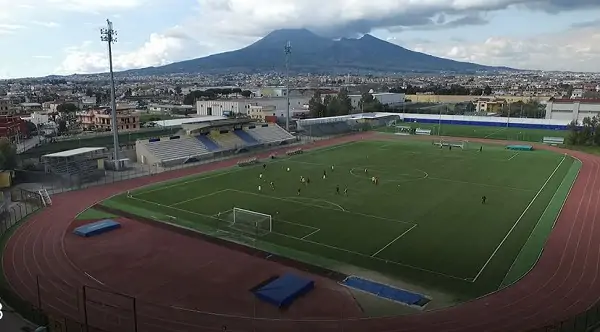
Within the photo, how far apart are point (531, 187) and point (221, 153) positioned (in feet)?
114

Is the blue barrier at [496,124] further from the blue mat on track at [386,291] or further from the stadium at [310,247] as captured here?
the blue mat on track at [386,291]

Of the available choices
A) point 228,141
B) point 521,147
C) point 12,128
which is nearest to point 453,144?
point 521,147

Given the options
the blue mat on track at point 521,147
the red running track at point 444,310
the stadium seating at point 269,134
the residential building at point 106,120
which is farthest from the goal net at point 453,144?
the residential building at point 106,120

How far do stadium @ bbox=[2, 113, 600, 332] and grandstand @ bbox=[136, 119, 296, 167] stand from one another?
1.24 metres

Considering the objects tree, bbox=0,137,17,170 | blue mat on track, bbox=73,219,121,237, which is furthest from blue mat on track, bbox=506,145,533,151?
tree, bbox=0,137,17,170

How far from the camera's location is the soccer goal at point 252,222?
27016mm

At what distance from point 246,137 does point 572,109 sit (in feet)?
208

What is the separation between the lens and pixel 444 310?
17.9 metres

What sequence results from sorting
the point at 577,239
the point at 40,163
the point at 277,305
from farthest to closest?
the point at 40,163
the point at 577,239
the point at 277,305

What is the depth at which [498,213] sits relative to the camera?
3030 cm

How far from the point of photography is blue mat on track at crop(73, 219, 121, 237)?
26.5 meters

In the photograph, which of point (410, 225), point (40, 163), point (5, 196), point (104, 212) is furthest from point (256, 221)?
point (40, 163)

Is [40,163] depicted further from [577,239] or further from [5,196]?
[577,239]

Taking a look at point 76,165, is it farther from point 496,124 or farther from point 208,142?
point 496,124
